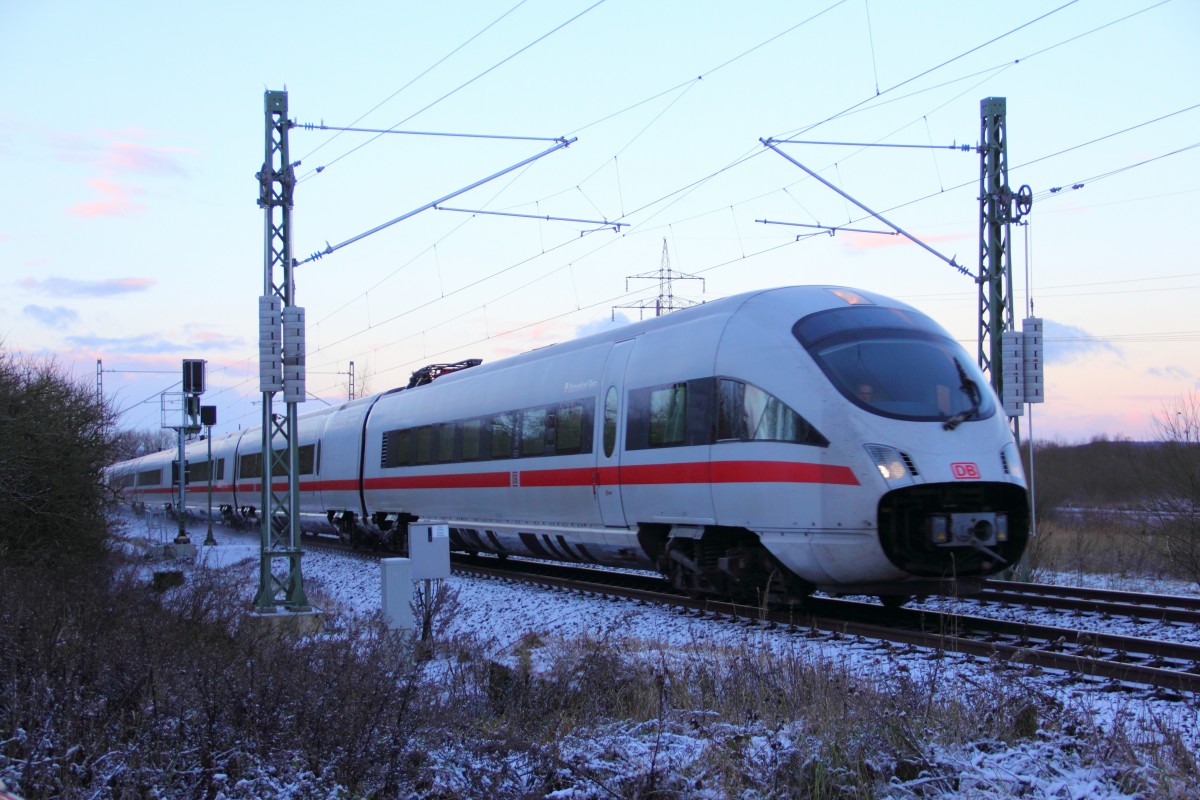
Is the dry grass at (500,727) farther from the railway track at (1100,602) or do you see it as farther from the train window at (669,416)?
the railway track at (1100,602)

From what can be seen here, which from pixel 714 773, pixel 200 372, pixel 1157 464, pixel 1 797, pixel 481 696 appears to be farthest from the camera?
pixel 200 372

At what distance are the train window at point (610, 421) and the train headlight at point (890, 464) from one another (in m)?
3.92

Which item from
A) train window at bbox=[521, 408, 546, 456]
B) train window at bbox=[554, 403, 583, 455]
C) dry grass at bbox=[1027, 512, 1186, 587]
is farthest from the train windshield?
dry grass at bbox=[1027, 512, 1186, 587]

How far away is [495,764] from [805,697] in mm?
2085

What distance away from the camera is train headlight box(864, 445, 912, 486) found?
9445mm

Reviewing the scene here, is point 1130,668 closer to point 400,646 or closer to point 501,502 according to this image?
point 400,646

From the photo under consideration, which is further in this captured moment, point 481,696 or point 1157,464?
point 1157,464

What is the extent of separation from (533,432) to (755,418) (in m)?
4.96

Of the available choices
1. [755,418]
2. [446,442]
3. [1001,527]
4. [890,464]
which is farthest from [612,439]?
[446,442]

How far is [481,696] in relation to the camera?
7035 millimetres

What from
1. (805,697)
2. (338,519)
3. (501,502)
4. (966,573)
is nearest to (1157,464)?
(966,573)

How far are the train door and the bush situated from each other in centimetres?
748

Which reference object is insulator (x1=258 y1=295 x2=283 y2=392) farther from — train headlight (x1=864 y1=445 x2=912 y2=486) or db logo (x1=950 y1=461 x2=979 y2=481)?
db logo (x1=950 y1=461 x2=979 y2=481)

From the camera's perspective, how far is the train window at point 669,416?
37.9 ft
